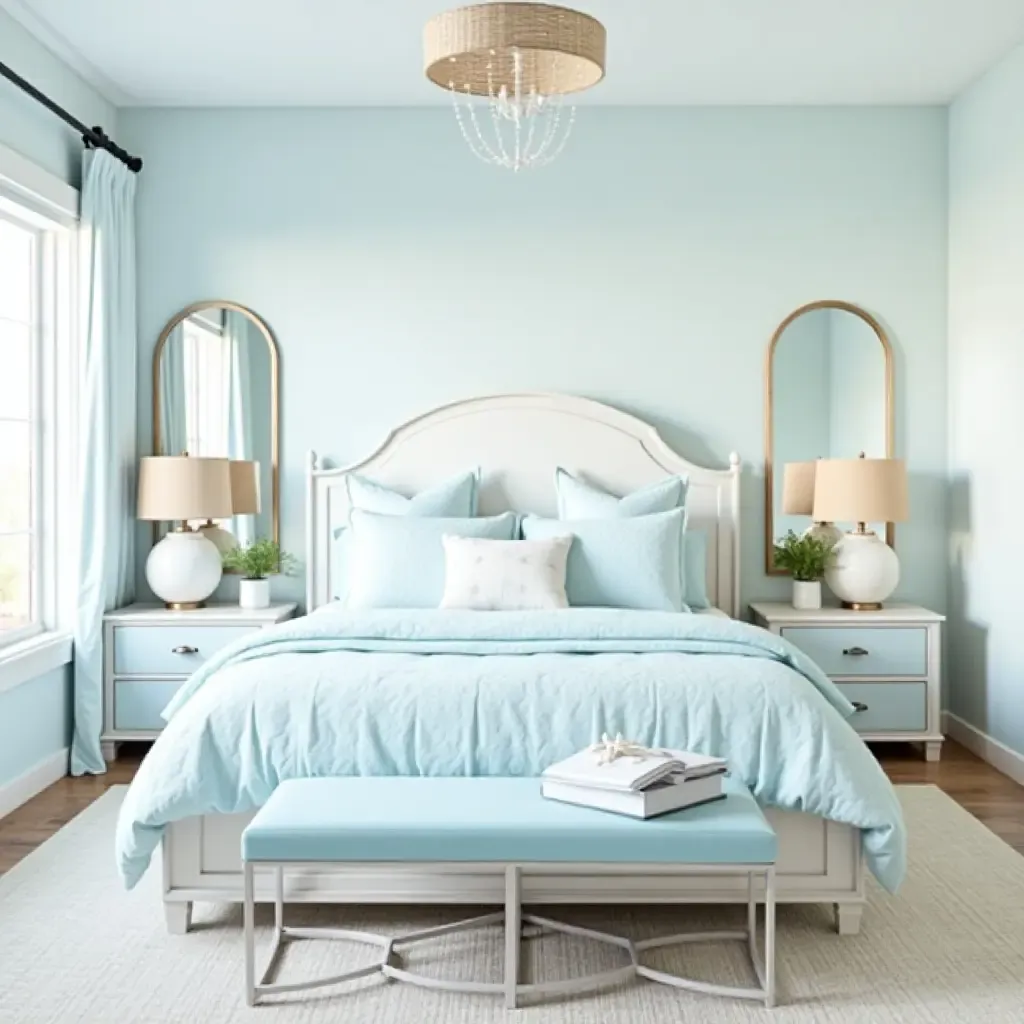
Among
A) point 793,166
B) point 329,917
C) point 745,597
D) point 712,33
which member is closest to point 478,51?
point 712,33

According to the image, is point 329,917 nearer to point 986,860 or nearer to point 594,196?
point 986,860

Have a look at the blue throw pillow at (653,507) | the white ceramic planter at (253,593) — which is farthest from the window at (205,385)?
the blue throw pillow at (653,507)

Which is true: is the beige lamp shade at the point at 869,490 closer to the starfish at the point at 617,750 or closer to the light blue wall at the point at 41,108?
the starfish at the point at 617,750

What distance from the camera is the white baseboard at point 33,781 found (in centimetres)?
429

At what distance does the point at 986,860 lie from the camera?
149 inches

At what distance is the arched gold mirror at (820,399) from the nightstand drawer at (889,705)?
647 mm

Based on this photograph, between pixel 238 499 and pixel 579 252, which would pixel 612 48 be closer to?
pixel 579 252

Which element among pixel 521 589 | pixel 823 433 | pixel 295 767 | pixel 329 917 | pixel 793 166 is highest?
pixel 793 166

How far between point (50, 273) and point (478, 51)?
2.42 m

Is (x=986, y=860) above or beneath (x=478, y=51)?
beneath

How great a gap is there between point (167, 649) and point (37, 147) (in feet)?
6.26

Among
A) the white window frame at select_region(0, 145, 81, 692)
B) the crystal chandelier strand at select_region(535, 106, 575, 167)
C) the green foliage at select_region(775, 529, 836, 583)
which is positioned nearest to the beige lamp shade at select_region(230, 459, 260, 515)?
the white window frame at select_region(0, 145, 81, 692)

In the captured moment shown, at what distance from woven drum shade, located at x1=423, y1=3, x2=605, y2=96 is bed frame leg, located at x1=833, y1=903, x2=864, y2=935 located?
2.20 metres

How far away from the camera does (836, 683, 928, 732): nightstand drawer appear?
16.5 ft
